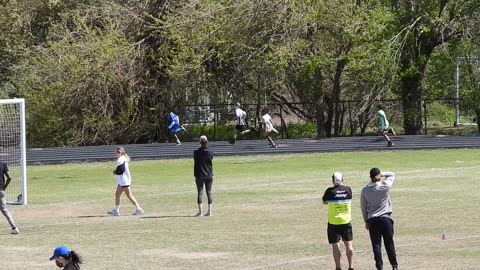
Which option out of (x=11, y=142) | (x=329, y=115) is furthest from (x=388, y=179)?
(x=329, y=115)

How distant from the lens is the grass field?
57.9 feet

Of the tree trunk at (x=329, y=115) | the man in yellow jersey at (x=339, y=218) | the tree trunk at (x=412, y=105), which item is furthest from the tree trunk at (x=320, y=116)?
the man in yellow jersey at (x=339, y=218)

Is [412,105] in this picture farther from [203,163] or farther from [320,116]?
[203,163]

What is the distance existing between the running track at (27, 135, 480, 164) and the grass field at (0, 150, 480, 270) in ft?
12.5

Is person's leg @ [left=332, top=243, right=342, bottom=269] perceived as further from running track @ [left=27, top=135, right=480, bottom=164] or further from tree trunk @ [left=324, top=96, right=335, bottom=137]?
tree trunk @ [left=324, top=96, right=335, bottom=137]

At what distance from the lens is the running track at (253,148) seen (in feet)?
137

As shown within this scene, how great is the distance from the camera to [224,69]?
165 ft

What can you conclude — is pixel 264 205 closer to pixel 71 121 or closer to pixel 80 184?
pixel 80 184

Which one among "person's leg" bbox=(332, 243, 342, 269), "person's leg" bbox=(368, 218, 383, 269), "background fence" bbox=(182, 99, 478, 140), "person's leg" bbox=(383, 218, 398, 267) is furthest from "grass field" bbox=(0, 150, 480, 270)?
"background fence" bbox=(182, 99, 478, 140)

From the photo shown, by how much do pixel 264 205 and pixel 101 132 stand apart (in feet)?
79.0

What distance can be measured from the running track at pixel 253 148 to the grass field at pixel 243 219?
3.82m

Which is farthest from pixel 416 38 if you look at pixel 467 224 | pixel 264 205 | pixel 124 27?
pixel 467 224

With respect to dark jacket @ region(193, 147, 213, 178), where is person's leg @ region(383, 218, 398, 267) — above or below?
below

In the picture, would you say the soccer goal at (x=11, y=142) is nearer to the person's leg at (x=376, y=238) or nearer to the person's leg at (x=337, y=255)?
the person's leg at (x=337, y=255)
